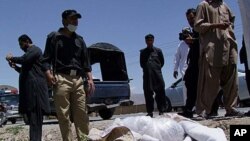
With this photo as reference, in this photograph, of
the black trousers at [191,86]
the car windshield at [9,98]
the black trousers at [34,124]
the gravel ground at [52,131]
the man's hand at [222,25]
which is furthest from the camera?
the car windshield at [9,98]

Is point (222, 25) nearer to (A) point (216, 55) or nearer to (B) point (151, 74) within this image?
(A) point (216, 55)

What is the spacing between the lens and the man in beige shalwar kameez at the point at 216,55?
6.53 m

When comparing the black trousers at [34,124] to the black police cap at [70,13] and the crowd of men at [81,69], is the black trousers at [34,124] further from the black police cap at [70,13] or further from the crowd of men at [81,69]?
the black police cap at [70,13]

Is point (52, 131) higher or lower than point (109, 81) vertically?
lower

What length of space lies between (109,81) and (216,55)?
908 centimetres

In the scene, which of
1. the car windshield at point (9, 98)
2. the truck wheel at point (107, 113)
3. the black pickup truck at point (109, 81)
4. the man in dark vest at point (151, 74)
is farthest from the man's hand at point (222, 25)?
the car windshield at point (9, 98)

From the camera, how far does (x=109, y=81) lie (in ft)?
50.6

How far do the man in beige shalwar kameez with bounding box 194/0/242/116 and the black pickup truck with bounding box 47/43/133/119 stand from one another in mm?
7166

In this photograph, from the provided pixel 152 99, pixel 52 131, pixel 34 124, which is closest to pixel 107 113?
pixel 152 99

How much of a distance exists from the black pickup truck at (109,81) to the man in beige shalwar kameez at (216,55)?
717cm

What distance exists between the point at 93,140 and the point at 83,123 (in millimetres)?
1810

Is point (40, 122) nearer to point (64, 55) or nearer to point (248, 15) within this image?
point (64, 55)

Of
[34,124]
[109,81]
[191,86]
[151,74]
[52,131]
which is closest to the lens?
[34,124]

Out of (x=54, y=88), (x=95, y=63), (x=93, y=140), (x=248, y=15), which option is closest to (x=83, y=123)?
(x=54, y=88)
